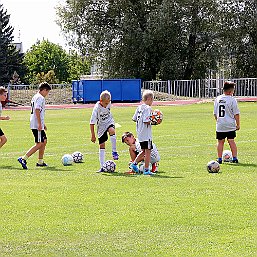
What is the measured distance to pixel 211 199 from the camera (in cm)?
1038

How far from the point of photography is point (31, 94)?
62.1 m

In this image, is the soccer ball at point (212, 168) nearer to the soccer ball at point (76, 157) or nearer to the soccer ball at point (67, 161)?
the soccer ball at point (67, 161)

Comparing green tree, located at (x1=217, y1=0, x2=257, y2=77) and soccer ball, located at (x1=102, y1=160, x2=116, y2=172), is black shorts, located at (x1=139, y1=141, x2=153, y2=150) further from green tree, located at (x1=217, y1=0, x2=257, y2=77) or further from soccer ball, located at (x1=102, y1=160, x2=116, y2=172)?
green tree, located at (x1=217, y1=0, x2=257, y2=77)

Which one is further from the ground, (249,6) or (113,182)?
(249,6)

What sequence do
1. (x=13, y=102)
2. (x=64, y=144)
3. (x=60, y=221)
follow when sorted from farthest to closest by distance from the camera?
(x=13, y=102) < (x=64, y=144) < (x=60, y=221)

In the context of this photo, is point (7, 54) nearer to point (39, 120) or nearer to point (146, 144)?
point (39, 120)

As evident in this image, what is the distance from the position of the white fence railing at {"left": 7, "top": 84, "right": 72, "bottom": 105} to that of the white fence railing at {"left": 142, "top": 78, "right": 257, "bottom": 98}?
8.35 metres

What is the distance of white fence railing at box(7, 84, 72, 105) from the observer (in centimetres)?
6050

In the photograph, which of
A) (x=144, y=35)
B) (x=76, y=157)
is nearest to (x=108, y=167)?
(x=76, y=157)

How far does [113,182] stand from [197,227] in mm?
4170

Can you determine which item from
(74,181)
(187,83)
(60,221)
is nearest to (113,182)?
(74,181)

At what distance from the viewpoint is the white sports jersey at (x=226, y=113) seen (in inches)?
618

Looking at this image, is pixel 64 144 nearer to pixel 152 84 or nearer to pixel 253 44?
pixel 152 84

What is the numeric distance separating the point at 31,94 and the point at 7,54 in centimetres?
2543
